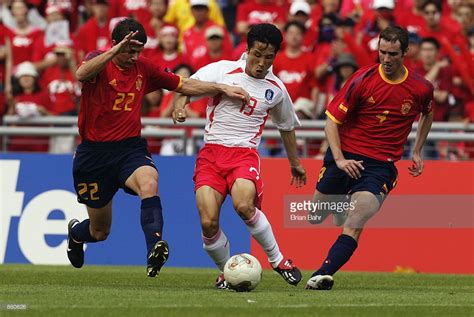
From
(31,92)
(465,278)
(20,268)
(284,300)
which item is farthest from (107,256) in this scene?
(284,300)

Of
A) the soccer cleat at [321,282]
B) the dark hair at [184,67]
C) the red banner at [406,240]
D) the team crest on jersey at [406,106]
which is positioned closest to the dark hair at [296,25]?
the dark hair at [184,67]

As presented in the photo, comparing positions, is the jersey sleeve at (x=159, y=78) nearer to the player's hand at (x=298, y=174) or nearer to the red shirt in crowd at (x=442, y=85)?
the player's hand at (x=298, y=174)

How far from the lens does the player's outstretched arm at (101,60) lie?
1109 cm

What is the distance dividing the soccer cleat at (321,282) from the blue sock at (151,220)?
1453mm

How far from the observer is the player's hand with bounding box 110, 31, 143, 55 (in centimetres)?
1107

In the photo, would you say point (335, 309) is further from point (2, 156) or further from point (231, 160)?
point (2, 156)

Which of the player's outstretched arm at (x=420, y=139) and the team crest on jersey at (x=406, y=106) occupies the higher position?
the team crest on jersey at (x=406, y=106)

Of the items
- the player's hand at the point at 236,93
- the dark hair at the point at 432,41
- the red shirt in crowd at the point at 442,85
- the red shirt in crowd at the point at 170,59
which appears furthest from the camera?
the red shirt in crowd at the point at 170,59

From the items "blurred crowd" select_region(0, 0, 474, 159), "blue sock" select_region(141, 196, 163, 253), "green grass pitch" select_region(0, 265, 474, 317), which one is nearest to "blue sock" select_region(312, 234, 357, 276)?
"green grass pitch" select_region(0, 265, 474, 317)

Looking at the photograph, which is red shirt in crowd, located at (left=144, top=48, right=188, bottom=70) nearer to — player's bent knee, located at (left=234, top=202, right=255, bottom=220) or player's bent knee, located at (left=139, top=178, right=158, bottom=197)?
player's bent knee, located at (left=139, top=178, right=158, bottom=197)

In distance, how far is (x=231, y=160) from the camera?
38.1 ft

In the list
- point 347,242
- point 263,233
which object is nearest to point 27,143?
point 263,233

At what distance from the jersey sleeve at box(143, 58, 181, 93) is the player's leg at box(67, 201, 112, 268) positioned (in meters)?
1.31

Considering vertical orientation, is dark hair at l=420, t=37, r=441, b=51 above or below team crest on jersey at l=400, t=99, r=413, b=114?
below
